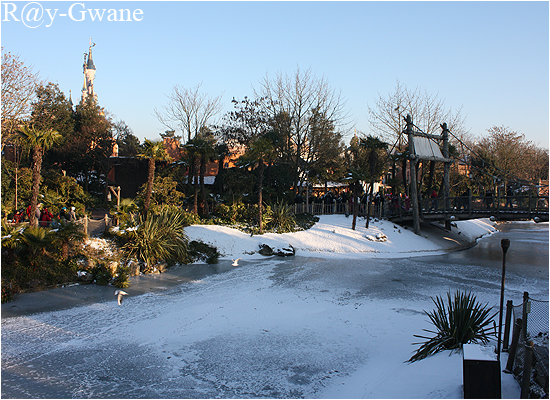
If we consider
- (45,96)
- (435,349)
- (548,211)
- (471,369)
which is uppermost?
(45,96)

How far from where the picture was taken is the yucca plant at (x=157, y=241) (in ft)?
51.3

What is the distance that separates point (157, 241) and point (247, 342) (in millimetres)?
8661

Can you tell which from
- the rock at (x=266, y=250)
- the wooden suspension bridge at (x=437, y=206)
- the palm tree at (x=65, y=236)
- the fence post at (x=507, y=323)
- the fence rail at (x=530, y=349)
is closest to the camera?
the fence rail at (x=530, y=349)

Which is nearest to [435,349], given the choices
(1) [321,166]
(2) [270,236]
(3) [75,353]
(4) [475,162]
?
(3) [75,353]

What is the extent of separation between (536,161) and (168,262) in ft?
176

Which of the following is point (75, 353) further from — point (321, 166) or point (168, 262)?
point (321, 166)

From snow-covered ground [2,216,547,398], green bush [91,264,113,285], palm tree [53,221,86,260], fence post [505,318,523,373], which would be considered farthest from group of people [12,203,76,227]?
fence post [505,318,523,373]

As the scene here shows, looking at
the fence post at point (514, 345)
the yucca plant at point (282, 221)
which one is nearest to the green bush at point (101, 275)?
the yucca plant at point (282, 221)

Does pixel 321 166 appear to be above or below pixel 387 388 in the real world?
above

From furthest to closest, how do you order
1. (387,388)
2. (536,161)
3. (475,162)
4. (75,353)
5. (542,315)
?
(536,161), (475,162), (75,353), (542,315), (387,388)

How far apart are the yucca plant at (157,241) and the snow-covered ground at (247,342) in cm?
254

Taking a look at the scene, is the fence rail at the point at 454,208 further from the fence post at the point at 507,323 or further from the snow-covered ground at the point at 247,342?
the fence post at the point at 507,323

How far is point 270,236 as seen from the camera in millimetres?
21906

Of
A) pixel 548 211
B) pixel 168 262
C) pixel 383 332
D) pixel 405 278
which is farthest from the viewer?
pixel 548 211
